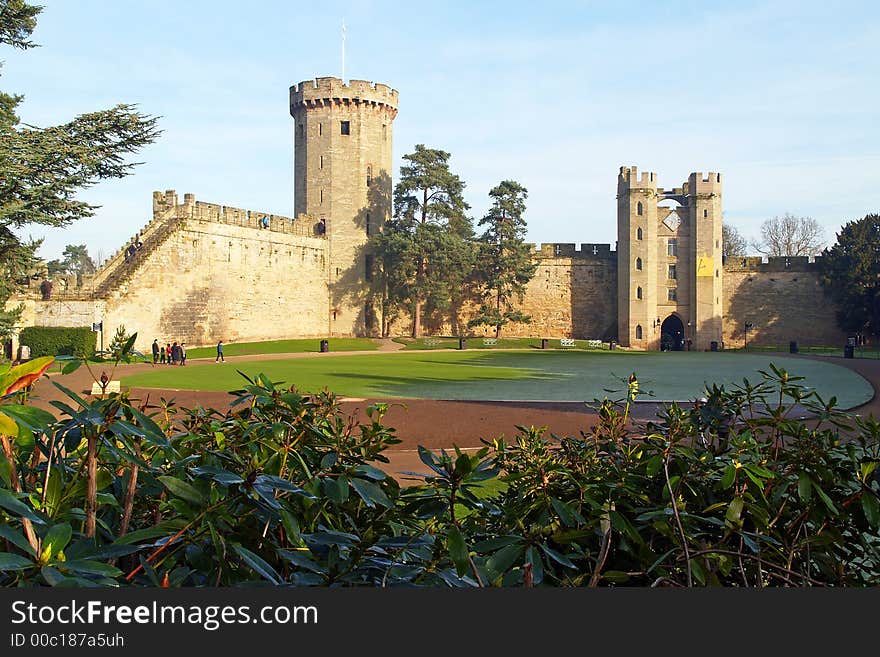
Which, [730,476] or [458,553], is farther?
[730,476]

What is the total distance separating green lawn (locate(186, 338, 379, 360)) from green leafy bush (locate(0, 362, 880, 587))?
33529 mm

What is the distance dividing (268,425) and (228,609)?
111 cm

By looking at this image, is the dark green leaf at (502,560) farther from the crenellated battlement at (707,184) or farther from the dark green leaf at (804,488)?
the crenellated battlement at (707,184)

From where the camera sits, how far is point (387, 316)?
167 ft

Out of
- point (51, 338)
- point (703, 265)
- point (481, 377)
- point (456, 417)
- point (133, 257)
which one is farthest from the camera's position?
point (703, 265)

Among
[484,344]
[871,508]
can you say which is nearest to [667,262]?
[484,344]

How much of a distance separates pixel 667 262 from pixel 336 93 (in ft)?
85.0

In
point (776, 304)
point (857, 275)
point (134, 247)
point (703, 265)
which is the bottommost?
point (776, 304)

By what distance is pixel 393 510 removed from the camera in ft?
7.09

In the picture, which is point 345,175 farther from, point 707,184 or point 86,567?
point 86,567

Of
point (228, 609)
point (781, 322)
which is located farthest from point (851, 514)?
point (781, 322)

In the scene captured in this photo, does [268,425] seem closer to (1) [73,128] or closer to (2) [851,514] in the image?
(2) [851,514]

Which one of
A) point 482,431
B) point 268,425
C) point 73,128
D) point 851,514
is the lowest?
point 482,431

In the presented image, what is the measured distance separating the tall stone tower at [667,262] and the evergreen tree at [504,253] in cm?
706
